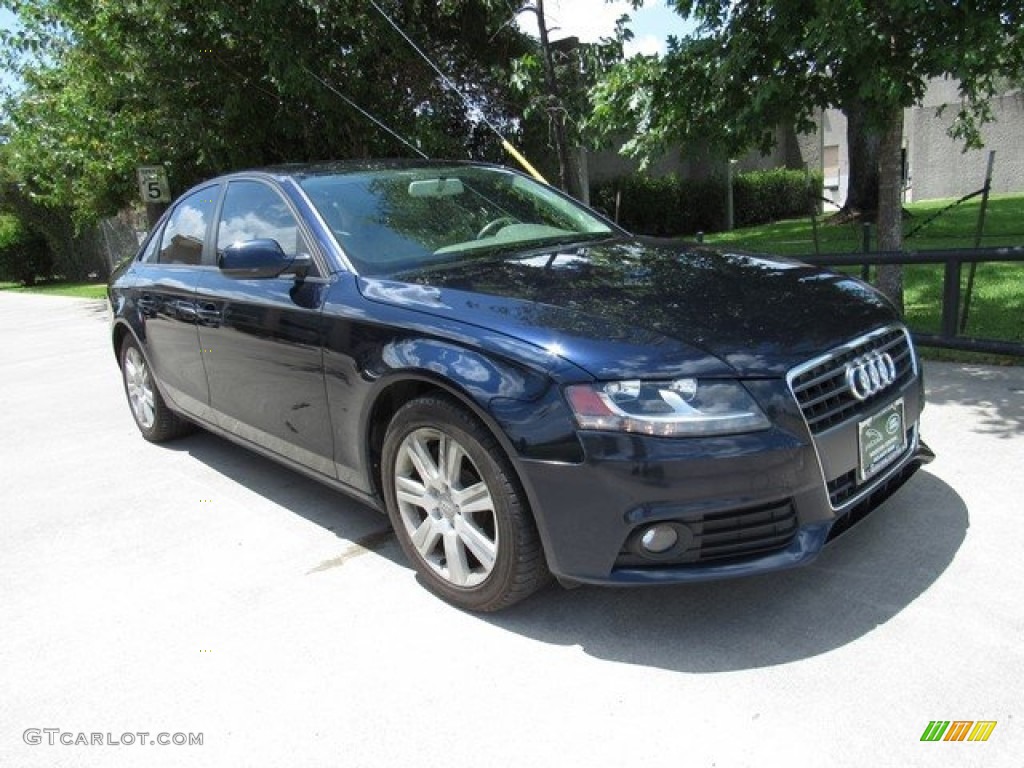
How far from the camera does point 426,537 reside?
3113mm

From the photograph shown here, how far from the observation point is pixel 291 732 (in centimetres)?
248

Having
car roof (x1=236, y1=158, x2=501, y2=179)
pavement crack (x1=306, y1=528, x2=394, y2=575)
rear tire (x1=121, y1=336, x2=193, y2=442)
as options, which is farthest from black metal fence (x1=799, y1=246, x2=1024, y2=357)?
rear tire (x1=121, y1=336, x2=193, y2=442)

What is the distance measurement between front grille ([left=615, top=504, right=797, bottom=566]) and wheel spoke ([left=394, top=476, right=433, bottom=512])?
0.85 metres

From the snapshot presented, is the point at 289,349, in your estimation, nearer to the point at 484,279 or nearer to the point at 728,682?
the point at 484,279

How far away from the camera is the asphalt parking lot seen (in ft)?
7.69

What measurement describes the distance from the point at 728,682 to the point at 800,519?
559mm

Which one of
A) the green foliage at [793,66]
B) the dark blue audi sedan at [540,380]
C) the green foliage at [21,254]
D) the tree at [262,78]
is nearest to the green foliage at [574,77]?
the green foliage at [793,66]

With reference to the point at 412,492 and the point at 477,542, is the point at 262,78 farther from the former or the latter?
the point at 477,542

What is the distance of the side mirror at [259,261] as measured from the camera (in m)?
3.37

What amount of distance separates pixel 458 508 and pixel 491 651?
1.67ft

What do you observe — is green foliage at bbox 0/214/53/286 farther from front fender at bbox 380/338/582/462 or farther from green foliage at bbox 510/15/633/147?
front fender at bbox 380/338/582/462

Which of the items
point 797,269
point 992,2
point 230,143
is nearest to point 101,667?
point 797,269

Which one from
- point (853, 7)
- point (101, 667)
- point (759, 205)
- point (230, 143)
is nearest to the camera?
point (101, 667)

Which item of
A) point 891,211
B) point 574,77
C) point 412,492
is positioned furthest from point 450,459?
point 574,77
